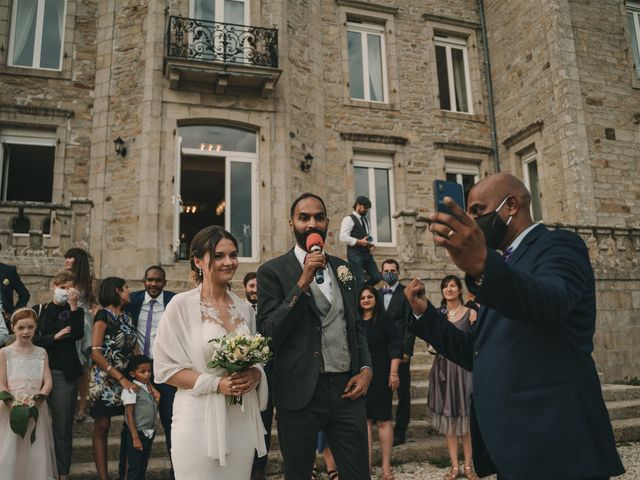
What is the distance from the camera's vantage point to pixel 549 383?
74.8 inches

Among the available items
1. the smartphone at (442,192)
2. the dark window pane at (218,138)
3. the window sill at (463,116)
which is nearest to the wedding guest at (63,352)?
the smartphone at (442,192)

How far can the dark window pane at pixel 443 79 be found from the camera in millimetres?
14570

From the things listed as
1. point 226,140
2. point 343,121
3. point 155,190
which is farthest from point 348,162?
point 155,190

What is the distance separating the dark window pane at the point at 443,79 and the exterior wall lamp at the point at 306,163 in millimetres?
4856

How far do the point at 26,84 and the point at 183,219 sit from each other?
490 cm

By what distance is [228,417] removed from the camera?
2811 millimetres

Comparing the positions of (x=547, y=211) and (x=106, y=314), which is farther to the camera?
(x=547, y=211)

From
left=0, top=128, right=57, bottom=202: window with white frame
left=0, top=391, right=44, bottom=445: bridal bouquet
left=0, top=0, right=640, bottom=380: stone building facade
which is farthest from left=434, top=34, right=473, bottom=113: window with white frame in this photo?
left=0, top=391, right=44, bottom=445: bridal bouquet

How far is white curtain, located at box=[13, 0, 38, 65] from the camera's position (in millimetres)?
11711

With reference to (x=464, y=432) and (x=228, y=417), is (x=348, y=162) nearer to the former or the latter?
(x=464, y=432)

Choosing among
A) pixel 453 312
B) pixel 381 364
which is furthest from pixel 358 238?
pixel 381 364

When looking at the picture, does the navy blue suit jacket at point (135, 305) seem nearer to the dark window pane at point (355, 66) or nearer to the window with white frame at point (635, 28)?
the dark window pane at point (355, 66)

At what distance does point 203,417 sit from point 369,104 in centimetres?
1175

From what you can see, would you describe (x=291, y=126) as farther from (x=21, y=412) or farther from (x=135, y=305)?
(x=21, y=412)
